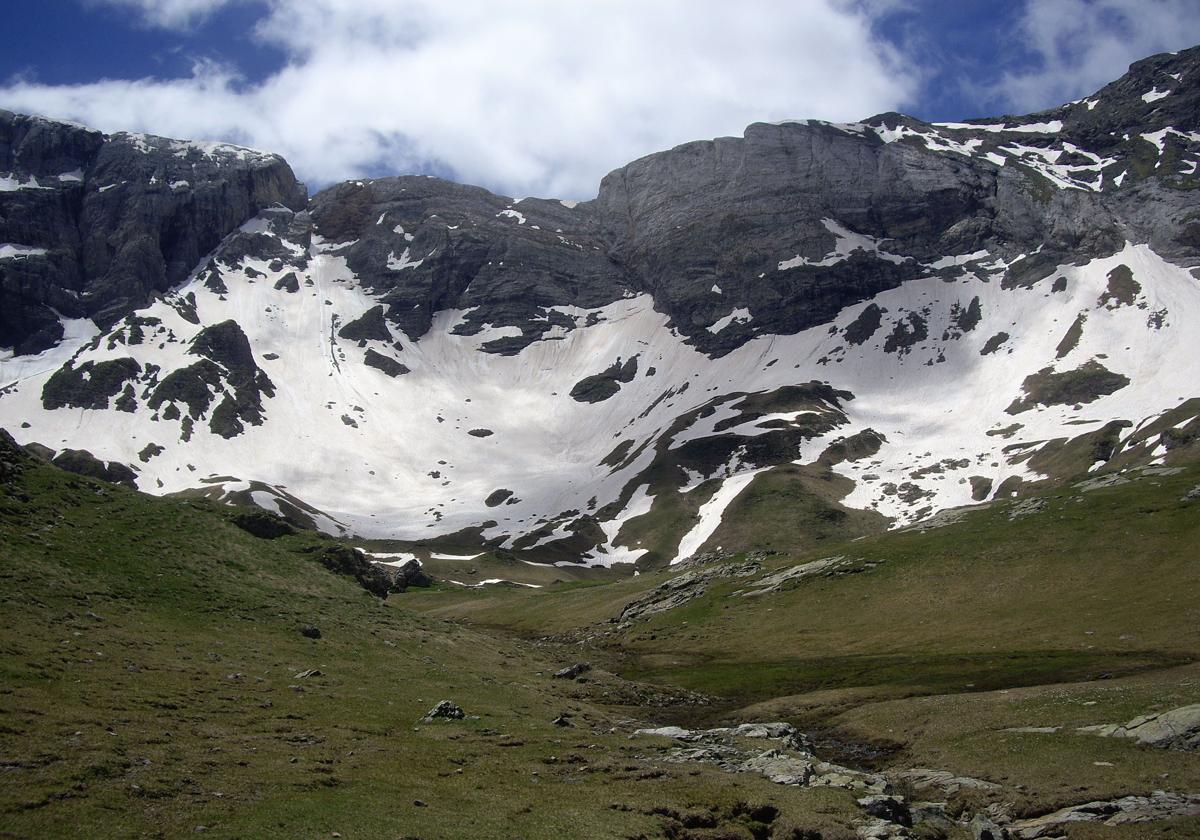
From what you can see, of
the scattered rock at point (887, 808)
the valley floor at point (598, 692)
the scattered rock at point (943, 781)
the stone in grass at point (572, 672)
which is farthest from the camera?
the stone in grass at point (572, 672)

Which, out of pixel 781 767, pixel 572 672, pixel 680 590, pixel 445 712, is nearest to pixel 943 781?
pixel 781 767

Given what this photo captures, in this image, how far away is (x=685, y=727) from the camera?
150ft

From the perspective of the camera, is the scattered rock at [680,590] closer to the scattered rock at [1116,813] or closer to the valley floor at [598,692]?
the valley floor at [598,692]

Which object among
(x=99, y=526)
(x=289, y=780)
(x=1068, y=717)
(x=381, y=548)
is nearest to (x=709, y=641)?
(x=1068, y=717)

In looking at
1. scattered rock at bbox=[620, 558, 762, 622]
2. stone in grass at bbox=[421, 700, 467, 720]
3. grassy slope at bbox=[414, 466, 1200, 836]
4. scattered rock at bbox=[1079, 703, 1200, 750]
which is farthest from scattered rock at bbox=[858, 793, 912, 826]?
scattered rock at bbox=[620, 558, 762, 622]

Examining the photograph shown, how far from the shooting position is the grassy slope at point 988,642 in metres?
33.3

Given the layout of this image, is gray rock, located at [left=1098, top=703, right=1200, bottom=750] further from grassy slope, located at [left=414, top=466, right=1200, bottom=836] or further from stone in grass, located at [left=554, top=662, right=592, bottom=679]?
stone in grass, located at [left=554, top=662, right=592, bottom=679]

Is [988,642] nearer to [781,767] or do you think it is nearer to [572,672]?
[572,672]

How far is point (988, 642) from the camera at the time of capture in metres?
59.4

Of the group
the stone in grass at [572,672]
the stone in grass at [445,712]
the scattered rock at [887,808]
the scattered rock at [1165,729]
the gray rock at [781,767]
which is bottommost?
the scattered rock at [887,808]

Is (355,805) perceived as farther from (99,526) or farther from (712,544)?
(712,544)

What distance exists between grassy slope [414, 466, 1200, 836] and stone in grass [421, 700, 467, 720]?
51.8 ft

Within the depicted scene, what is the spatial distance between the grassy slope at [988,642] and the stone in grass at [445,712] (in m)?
15.8

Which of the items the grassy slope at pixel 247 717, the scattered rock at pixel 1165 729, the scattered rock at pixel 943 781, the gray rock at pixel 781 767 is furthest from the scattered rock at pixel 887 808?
the scattered rock at pixel 1165 729
